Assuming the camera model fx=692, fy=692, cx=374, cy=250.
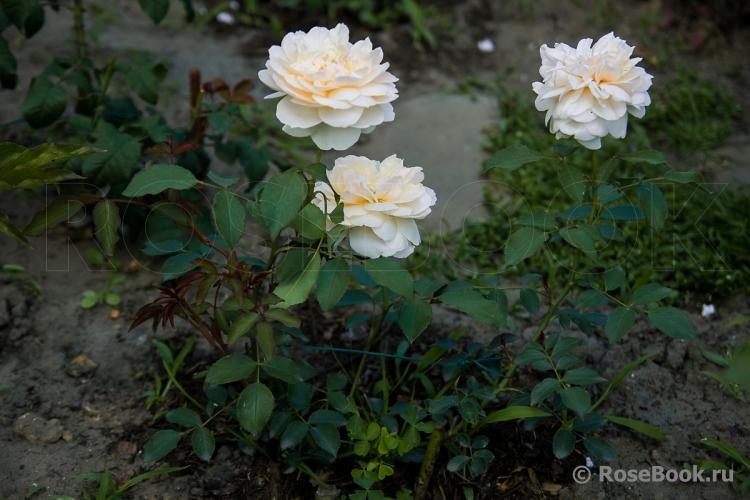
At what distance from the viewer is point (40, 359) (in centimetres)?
205

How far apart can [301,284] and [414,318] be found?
0.88ft

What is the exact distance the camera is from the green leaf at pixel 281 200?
1.33m

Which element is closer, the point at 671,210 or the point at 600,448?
the point at 600,448

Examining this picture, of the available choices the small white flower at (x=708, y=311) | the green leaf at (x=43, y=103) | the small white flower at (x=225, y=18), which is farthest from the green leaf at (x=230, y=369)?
the small white flower at (x=225, y=18)

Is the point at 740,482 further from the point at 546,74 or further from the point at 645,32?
the point at 645,32

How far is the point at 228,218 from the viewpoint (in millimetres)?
1380

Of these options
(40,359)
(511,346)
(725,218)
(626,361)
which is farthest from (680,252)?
(40,359)

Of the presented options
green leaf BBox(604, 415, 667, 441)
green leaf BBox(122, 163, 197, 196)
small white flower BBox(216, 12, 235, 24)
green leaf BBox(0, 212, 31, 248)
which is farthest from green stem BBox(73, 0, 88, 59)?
green leaf BBox(604, 415, 667, 441)

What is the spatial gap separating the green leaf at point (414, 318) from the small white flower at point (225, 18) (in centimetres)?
268

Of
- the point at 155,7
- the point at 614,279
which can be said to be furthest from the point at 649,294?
the point at 155,7

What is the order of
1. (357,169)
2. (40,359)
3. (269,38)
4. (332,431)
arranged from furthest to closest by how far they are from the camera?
(269,38)
(40,359)
(332,431)
(357,169)

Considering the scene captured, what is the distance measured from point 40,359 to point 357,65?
1354 millimetres

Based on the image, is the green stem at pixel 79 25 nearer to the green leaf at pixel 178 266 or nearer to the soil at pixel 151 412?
the soil at pixel 151 412

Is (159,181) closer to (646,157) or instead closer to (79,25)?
(646,157)
